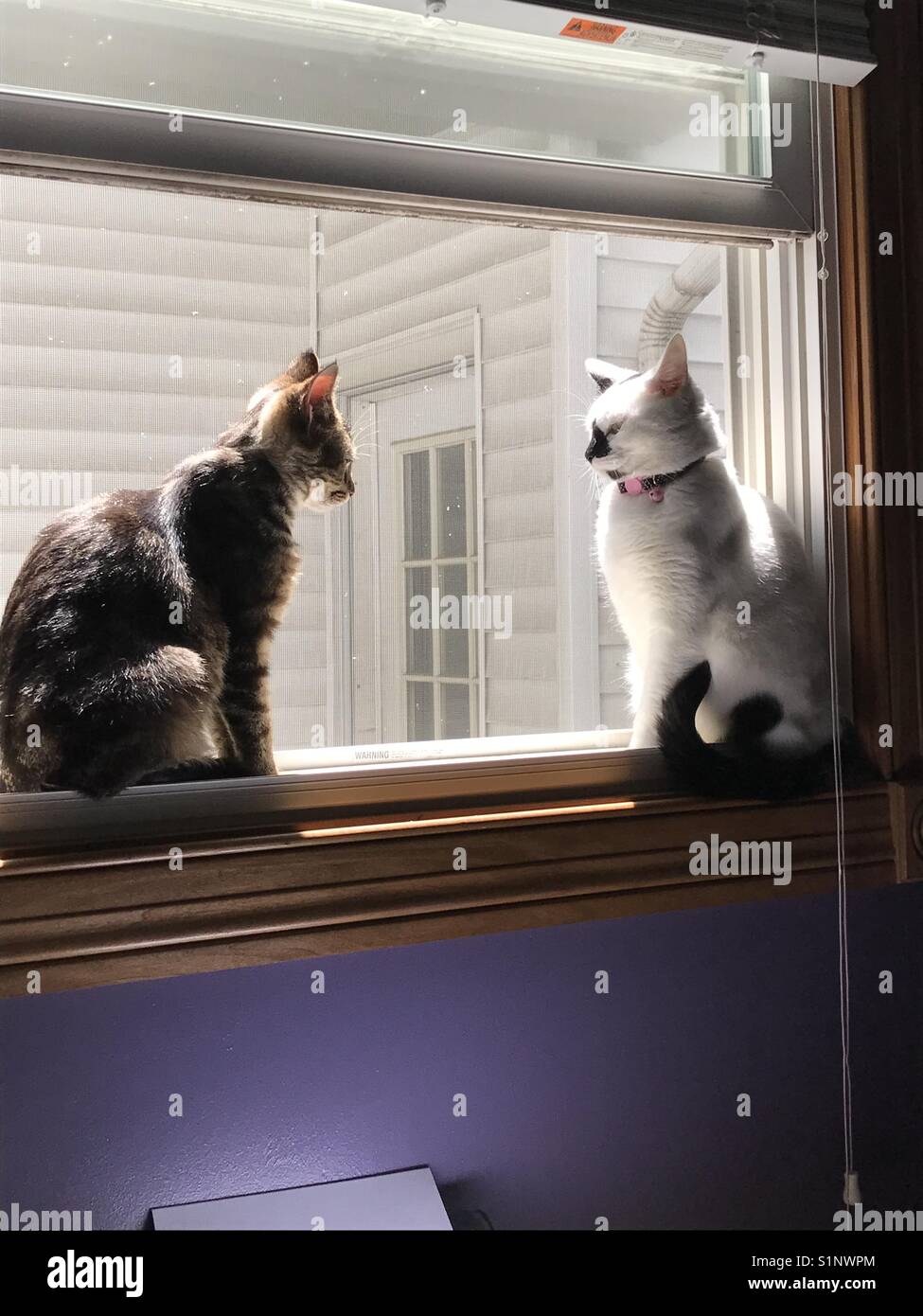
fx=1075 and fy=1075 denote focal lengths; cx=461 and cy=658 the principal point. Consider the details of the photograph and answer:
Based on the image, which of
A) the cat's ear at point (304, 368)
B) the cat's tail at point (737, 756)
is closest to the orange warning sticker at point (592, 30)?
the cat's ear at point (304, 368)

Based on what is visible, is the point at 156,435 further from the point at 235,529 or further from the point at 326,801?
the point at 326,801

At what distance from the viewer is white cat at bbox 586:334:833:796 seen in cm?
147

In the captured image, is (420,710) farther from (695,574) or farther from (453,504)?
(695,574)

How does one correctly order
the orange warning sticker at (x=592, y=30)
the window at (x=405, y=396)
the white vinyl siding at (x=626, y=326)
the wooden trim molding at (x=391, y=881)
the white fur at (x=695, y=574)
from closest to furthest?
the wooden trim molding at (x=391, y=881), the window at (x=405, y=396), the orange warning sticker at (x=592, y=30), the white fur at (x=695, y=574), the white vinyl siding at (x=626, y=326)

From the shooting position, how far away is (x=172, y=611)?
4.04 feet

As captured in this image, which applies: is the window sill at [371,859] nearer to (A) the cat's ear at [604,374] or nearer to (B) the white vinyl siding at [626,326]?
(B) the white vinyl siding at [626,326]

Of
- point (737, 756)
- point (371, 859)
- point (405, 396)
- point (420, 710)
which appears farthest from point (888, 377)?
point (371, 859)

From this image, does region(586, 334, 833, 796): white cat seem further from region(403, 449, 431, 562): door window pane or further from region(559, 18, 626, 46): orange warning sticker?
region(559, 18, 626, 46): orange warning sticker

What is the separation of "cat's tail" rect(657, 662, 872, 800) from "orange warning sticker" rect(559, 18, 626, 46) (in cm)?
84

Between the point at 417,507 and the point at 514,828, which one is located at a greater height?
the point at 417,507

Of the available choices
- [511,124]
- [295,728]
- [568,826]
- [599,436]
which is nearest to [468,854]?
[568,826]

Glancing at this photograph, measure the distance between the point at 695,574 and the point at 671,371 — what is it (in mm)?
276

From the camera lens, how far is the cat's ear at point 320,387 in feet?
4.21

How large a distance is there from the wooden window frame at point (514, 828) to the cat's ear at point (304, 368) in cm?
50
